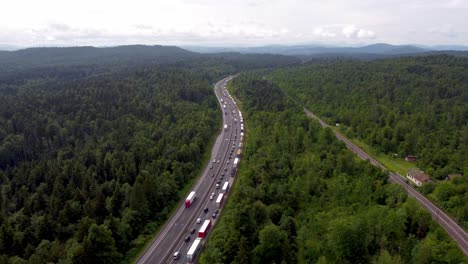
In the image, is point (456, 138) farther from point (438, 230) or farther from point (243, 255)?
point (243, 255)

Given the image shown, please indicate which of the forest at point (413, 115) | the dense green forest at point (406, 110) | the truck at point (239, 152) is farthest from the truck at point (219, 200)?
the dense green forest at point (406, 110)

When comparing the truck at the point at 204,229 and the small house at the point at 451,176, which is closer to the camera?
the truck at the point at 204,229

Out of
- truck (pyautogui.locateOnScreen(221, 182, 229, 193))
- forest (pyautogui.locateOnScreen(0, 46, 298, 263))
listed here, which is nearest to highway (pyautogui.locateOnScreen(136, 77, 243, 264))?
truck (pyautogui.locateOnScreen(221, 182, 229, 193))

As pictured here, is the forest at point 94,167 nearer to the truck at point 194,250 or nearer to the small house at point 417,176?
the truck at point 194,250

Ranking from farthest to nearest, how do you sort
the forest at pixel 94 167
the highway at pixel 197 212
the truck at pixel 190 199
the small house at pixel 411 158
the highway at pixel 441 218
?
the small house at pixel 411 158
the truck at pixel 190 199
the highway at pixel 197 212
the forest at pixel 94 167
the highway at pixel 441 218

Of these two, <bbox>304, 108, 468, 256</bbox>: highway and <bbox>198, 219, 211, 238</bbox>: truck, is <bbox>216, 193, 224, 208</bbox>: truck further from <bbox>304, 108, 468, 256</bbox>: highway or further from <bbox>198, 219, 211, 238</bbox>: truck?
<bbox>304, 108, 468, 256</bbox>: highway

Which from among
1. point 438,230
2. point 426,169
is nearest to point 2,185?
point 438,230
